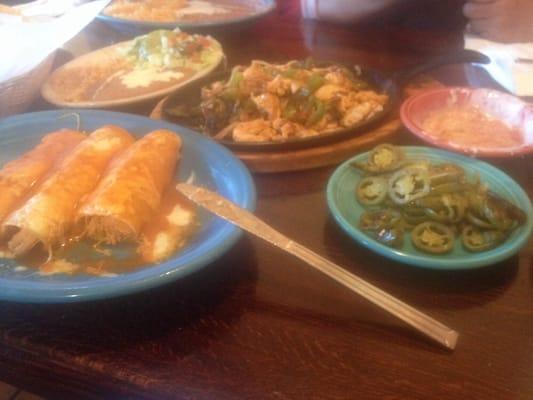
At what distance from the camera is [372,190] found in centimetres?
90

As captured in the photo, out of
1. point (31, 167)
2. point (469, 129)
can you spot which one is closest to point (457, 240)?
point (469, 129)

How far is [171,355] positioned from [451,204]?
0.48m

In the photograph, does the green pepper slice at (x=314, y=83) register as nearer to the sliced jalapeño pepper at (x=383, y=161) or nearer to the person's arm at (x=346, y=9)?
the sliced jalapeño pepper at (x=383, y=161)

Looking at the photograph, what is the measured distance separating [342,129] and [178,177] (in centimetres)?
36

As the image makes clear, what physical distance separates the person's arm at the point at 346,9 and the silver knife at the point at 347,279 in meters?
1.51

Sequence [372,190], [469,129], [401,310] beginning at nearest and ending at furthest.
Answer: [401,310]
[372,190]
[469,129]

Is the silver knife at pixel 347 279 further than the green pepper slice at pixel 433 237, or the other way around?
the green pepper slice at pixel 433 237

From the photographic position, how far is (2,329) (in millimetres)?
718

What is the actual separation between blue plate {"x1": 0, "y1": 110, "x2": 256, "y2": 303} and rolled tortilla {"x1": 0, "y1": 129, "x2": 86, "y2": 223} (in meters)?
0.06

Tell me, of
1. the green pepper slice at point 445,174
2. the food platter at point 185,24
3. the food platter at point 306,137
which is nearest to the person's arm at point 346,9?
the food platter at point 185,24

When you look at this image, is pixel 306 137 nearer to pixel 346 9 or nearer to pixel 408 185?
pixel 408 185

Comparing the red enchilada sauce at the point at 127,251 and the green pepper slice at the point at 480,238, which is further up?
the red enchilada sauce at the point at 127,251

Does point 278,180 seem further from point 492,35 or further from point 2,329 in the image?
point 492,35

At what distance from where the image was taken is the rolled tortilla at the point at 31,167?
0.88 m
